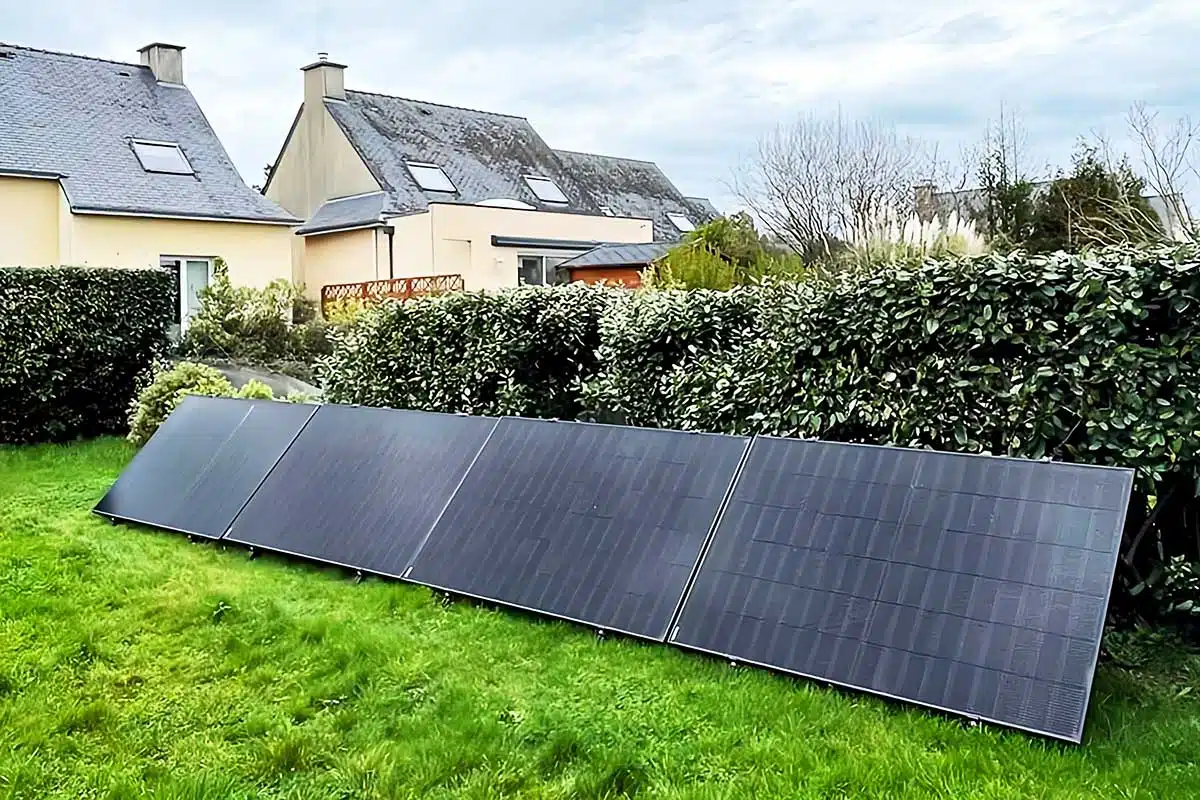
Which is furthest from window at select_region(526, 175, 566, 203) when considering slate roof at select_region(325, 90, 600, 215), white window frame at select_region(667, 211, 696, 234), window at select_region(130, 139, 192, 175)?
window at select_region(130, 139, 192, 175)

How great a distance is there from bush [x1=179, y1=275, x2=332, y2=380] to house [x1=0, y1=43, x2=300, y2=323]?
4.05m

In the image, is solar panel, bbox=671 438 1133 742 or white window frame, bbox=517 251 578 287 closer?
solar panel, bbox=671 438 1133 742

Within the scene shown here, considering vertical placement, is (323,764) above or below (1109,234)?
below

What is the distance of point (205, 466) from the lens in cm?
621

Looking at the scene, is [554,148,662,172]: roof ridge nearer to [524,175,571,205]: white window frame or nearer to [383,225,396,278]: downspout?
[524,175,571,205]: white window frame

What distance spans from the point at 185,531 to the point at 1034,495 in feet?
15.5

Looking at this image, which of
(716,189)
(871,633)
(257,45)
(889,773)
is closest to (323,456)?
(871,633)

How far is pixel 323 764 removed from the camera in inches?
122

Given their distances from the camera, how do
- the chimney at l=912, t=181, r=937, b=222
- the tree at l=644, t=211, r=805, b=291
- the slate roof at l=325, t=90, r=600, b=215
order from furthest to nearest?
the slate roof at l=325, t=90, r=600, b=215
the chimney at l=912, t=181, r=937, b=222
the tree at l=644, t=211, r=805, b=291

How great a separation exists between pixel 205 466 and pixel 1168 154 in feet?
57.3

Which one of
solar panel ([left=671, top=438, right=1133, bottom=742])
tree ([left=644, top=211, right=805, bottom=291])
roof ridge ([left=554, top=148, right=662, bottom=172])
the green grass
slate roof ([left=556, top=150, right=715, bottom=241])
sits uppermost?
roof ridge ([left=554, top=148, right=662, bottom=172])

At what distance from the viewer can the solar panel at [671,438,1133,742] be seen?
3.15m

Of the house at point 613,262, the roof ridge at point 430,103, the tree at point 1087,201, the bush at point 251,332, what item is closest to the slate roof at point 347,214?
the roof ridge at point 430,103

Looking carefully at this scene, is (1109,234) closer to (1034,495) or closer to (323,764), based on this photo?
(1034,495)
